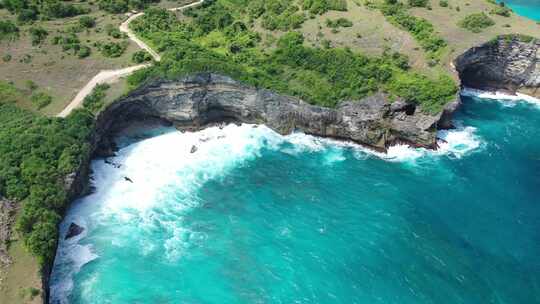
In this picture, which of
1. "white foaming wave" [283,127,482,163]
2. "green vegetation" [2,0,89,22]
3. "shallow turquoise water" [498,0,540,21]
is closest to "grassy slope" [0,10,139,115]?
"green vegetation" [2,0,89,22]

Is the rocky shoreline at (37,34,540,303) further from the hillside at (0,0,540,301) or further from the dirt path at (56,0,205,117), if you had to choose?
the dirt path at (56,0,205,117)

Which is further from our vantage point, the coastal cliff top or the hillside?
the coastal cliff top

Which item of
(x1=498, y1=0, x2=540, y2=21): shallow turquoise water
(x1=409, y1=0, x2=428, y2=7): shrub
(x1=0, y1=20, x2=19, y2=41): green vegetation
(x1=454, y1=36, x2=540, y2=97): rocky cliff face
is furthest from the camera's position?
(x1=498, y1=0, x2=540, y2=21): shallow turquoise water

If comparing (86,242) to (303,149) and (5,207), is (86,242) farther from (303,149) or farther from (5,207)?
(303,149)

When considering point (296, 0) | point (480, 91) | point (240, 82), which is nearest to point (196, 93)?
point (240, 82)

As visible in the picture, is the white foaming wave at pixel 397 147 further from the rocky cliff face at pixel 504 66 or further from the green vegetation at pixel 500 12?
the green vegetation at pixel 500 12
